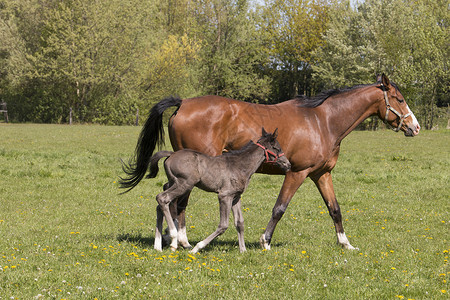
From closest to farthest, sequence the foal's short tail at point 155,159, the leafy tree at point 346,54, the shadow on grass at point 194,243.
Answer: the foal's short tail at point 155,159, the shadow on grass at point 194,243, the leafy tree at point 346,54

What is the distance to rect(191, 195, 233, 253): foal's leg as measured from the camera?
8.00 metres

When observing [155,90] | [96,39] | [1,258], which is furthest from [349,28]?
[1,258]

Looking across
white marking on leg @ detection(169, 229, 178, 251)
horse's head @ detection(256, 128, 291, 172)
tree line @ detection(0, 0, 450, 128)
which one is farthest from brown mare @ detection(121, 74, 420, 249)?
tree line @ detection(0, 0, 450, 128)

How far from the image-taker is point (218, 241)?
9641 millimetres

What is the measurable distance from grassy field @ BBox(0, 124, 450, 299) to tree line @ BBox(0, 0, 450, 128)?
33.0 metres

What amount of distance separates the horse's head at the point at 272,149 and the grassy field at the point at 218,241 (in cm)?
149

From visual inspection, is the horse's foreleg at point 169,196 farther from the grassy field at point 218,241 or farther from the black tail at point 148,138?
the black tail at point 148,138

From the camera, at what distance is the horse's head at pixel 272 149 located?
8.34 metres

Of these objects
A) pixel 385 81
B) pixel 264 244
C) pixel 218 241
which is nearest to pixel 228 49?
pixel 385 81

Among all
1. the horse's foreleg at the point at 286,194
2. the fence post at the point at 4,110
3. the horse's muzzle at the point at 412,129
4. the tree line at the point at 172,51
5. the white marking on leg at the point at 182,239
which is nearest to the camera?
the white marking on leg at the point at 182,239

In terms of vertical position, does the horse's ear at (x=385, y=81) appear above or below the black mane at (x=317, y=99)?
above

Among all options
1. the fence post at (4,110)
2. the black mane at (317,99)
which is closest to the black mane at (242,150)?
the black mane at (317,99)

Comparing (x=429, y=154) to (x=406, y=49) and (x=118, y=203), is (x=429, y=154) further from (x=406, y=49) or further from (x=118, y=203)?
(x=406, y=49)

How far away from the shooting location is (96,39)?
50.7 meters
